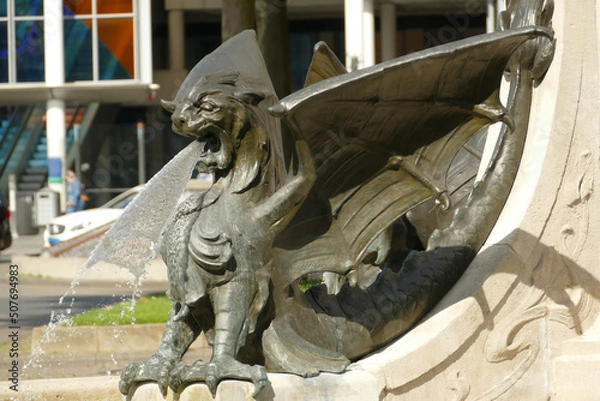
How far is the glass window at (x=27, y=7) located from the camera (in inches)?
1344

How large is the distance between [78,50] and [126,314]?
2436 cm

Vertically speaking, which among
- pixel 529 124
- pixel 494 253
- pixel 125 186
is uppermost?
pixel 529 124

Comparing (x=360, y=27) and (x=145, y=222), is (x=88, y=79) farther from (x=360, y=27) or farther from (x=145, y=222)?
(x=145, y=222)

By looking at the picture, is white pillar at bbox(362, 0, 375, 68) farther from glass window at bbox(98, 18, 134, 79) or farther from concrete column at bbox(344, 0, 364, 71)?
glass window at bbox(98, 18, 134, 79)

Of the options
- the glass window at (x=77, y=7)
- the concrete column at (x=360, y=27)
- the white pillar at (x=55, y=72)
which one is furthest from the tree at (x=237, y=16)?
the glass window at (x=77, y=7)

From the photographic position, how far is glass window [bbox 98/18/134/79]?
34.7m

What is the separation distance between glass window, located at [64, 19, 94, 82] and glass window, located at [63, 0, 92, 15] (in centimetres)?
25

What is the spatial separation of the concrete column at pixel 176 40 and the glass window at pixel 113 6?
9.60ft

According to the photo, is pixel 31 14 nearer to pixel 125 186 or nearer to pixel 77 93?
pixel 77 93

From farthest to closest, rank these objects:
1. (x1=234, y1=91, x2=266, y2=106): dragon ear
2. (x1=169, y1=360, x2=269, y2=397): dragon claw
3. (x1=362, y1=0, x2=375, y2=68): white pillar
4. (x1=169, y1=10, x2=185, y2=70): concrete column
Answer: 1. (x1=169, y1=10, x2=185, y2=70): concrete column
2. (x1=362, y1=0, x2=375, y2=68): white pillar
3. (x1=234, y1=91, x2=266, y2=106): dragon ear
4. (x1=169, y1=360, x2=269, y2=397): dragon claw

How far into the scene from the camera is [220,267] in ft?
15.8

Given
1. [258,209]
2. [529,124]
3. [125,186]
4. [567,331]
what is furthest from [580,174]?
[125,186]

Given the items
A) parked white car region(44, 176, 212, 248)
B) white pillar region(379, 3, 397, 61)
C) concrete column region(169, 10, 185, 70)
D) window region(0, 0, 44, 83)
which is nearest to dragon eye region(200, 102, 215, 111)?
parked white car region(44, 176, 212, 248)

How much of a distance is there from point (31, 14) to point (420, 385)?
30.7 meters
